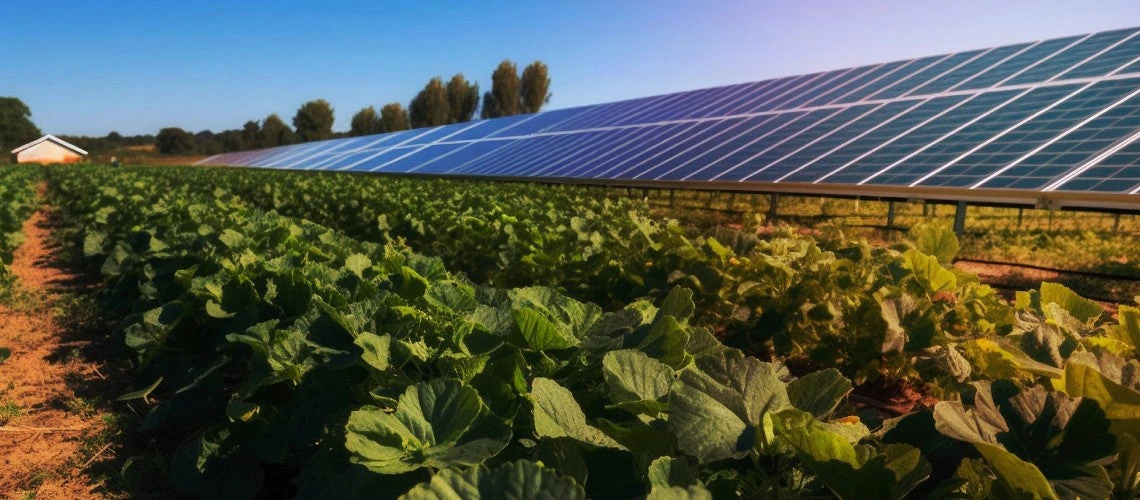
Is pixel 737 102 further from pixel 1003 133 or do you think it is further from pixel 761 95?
pixel 1003 133

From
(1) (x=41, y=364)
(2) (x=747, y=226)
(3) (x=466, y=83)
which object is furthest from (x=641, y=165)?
(3) (x=466, y=83)

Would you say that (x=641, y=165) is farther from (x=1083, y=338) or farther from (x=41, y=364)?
(x=1083, y=338)

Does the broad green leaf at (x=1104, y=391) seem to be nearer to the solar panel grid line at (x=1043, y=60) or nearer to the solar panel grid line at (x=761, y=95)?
the solar panel grid line at (x=1043, y=60)

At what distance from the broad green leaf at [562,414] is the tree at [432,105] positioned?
209ft

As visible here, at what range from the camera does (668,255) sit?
381 cm

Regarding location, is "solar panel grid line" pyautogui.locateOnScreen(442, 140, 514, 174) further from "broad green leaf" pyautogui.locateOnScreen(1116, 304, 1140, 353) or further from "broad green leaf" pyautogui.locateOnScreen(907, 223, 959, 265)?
"broad green leaf" pyautogui.locateOnScreen(1116, 304, 1140, 353)

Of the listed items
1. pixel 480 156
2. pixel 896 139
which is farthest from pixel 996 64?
pixel 480 156

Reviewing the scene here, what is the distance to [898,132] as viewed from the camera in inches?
391

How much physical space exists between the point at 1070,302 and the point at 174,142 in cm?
9381

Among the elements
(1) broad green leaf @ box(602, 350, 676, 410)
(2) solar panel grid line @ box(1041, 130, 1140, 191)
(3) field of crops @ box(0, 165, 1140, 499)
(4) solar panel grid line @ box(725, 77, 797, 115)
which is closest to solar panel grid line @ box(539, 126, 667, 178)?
(4) solar panel grid line @ box(725, 77, 797, 115)

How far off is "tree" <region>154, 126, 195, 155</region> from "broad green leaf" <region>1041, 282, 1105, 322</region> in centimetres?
9314

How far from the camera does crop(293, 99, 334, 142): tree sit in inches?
2904

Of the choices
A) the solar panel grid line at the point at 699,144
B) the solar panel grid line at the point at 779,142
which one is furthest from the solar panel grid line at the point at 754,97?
the solar panel grid line at the point at 779,142

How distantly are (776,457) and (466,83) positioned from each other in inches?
2576
